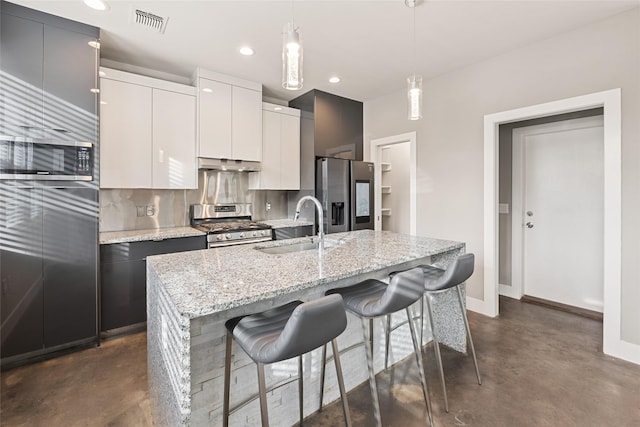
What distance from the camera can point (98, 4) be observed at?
218 cm

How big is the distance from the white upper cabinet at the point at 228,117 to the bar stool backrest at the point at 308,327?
8.79 ft

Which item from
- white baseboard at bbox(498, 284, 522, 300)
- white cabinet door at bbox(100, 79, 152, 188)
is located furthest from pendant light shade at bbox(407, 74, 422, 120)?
white baseboard at bbox(498, 284, 522, 300)

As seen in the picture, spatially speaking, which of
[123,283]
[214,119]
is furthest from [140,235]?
[214,119]

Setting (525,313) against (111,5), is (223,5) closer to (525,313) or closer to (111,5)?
(111,5)

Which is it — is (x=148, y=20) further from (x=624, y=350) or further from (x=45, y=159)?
(x=624, y=350)

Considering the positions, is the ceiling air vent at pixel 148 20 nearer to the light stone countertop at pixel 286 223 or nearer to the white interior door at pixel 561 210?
the light stone countertop at pixel 286 223

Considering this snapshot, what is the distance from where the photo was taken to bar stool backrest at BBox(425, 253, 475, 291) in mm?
1844

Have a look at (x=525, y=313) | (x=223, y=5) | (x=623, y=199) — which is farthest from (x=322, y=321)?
(x=525, y=313)

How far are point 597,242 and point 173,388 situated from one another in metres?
4.01

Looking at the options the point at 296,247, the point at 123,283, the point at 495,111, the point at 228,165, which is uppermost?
the point at 495,111

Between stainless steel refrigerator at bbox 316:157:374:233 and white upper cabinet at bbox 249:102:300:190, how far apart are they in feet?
1.23

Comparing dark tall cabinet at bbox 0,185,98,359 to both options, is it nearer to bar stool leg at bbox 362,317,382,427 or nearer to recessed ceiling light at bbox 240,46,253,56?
recessed ceiling light at bbox 240,46,253,56

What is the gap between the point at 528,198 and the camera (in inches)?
144

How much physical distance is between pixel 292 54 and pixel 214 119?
1954mm
